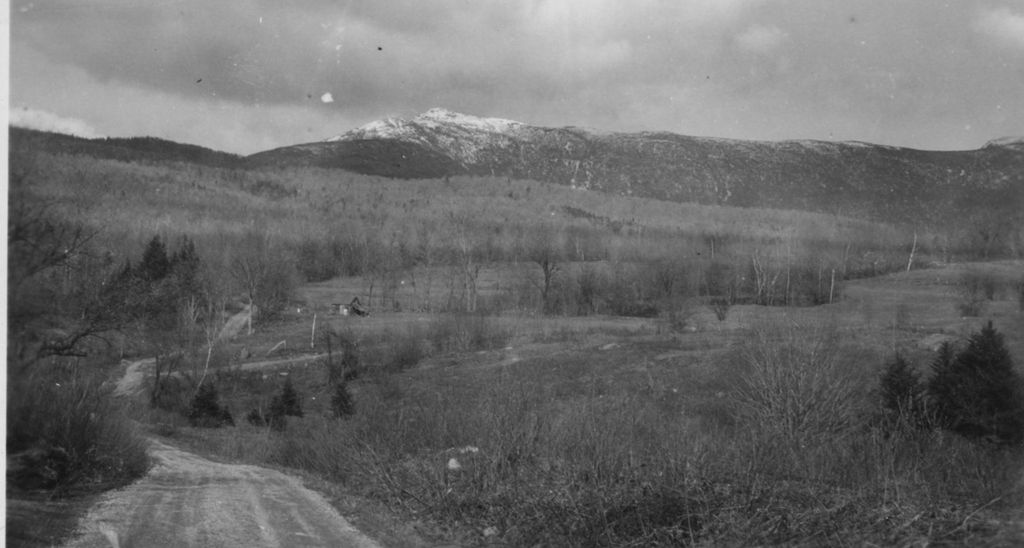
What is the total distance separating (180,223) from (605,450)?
103 ft

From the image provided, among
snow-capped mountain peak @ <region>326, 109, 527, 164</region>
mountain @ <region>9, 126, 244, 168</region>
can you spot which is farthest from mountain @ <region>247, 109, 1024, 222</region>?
mountain @ <region>9, 126, 244, 168</region>

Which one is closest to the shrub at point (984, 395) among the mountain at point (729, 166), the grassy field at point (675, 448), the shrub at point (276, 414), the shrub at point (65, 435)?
the grassy field at point (675, 448)

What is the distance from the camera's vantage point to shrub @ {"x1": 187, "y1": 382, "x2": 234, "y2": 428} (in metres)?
31.1

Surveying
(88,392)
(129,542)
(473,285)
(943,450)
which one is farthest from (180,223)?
(943,450)

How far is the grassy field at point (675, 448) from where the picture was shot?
Answer: 7012 millimetres

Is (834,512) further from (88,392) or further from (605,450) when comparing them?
(88,392)

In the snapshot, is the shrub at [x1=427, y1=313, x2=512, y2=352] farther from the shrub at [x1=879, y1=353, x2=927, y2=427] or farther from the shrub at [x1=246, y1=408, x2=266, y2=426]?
the shrub at [x1=879, y1=353, x2=927, y2=427]

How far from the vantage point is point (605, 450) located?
385 inches

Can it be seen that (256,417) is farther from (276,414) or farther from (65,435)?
(65,435)

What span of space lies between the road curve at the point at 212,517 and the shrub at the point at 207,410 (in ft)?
58.2

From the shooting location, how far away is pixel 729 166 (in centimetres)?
2908

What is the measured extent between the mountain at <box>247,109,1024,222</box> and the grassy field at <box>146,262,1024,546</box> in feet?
7.04

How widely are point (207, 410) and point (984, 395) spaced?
28.4 m

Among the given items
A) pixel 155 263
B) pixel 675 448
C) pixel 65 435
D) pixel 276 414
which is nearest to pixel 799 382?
pixel 675 448
